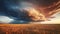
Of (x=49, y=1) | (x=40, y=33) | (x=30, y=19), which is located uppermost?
(x=49, y=1)

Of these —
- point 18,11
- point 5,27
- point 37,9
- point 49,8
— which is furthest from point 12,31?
point 49,8

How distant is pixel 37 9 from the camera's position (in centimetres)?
220

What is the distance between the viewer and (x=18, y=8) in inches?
87.1

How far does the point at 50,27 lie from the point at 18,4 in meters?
0.67

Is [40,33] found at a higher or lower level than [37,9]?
lower

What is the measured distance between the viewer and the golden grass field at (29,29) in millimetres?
2131

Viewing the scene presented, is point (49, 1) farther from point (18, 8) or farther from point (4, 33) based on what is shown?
point (4, 33)

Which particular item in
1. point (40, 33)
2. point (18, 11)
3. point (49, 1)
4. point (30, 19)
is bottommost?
point (40, 33)

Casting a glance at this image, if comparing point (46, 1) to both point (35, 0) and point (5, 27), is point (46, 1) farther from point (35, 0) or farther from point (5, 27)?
point (5, 27)

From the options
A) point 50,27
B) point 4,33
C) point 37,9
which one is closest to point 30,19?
point 37,9

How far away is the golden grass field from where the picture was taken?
6.99 ft

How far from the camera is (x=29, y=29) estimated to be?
217 cm

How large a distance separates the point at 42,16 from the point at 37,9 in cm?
15

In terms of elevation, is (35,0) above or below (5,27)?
above
